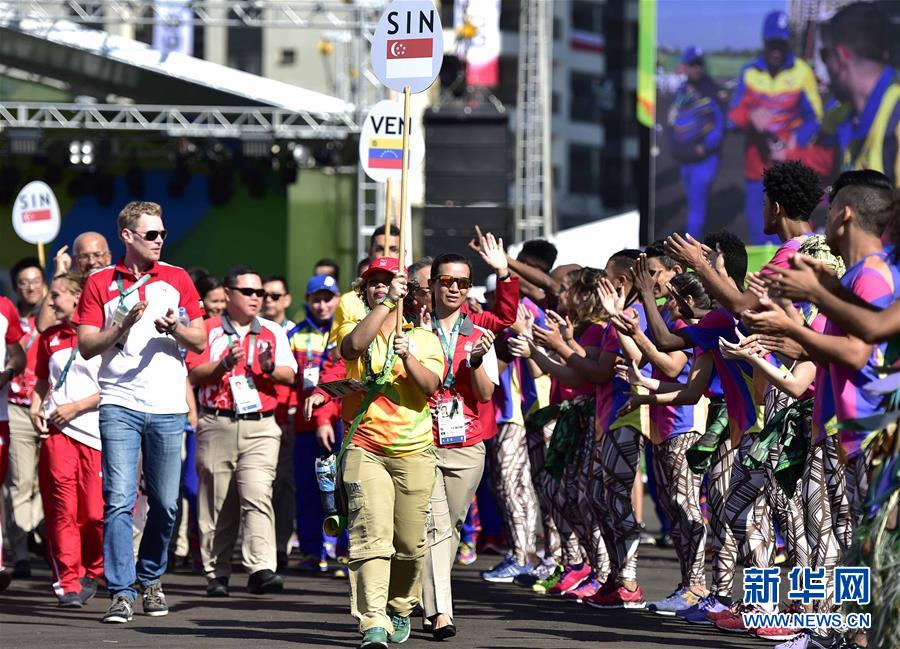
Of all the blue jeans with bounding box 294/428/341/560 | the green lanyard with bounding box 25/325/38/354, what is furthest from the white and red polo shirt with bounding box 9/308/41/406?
the blue jeans with bounding box 294/428/341/560

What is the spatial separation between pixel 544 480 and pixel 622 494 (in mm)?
1525

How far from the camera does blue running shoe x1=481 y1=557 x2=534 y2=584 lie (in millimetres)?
11906

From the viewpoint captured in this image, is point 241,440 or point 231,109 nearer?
point 241,440

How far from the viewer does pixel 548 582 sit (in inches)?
444

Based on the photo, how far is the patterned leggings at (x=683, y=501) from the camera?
9.79 meters

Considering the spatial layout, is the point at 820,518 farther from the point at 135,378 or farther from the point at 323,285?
the point at 323,285

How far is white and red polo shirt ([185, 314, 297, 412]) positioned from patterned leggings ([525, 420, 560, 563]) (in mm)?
1725

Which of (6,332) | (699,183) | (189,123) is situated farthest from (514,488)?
(189,123)

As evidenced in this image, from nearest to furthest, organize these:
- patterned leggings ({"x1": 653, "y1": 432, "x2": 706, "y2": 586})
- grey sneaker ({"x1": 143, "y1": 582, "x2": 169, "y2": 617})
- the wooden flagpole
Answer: the wooden flagpole < patterned leggings ({"x1": 653, "y1": 432, "x2": 706, "y2": 586}) < grey sneaker ({"x1": 143, "y1": 582, "x2": 169, "y2": 617})

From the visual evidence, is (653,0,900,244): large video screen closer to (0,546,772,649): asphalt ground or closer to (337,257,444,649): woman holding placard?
(0,546,772,649): asphalt ground

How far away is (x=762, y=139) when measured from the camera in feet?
71.3

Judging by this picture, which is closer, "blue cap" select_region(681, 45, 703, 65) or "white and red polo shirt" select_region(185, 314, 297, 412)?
"white and red polo shirt" select_region(185, 314, 297, 412)

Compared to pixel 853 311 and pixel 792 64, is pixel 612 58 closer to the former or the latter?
pixel 792 64

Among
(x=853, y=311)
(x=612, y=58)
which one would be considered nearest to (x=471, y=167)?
(x=853, y=311)
